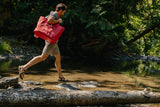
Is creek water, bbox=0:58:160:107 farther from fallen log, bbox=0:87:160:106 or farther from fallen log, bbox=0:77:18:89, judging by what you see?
fallen log, bbox=0:77:18:89

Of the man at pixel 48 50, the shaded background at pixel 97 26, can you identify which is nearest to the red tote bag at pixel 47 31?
the man at pixel 48 50

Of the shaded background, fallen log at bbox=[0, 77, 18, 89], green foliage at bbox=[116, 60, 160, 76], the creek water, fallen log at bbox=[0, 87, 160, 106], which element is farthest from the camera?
the shaded background

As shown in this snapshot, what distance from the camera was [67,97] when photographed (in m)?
3.06

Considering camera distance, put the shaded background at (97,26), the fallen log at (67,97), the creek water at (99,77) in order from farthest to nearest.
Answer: the shaded background at (97,26) → the creek water at (99,77) → the fallen log at (67,97)

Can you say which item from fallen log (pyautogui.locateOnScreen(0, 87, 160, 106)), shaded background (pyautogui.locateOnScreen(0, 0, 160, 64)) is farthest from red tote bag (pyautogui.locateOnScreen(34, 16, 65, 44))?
shaded background (pyautogui.locateOnScreen(0, 0, 160, 64))

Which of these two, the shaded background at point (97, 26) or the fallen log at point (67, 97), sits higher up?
the shaded background at point (97, 26)

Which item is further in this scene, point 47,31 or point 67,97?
point 47,31

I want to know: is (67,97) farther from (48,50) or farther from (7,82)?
(48,50)

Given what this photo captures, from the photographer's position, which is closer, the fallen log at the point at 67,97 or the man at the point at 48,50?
the fallen log at the point at 67,97

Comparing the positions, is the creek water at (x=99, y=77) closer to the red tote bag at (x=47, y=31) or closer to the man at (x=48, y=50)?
the man at (x=48, y=50)

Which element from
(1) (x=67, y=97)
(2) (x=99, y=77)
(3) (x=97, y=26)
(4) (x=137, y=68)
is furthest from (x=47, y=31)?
(3) (x=97, y=26)

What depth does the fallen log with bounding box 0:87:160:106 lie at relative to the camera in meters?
2.86

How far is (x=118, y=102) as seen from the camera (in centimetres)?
327

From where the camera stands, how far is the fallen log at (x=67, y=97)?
2.86 m
